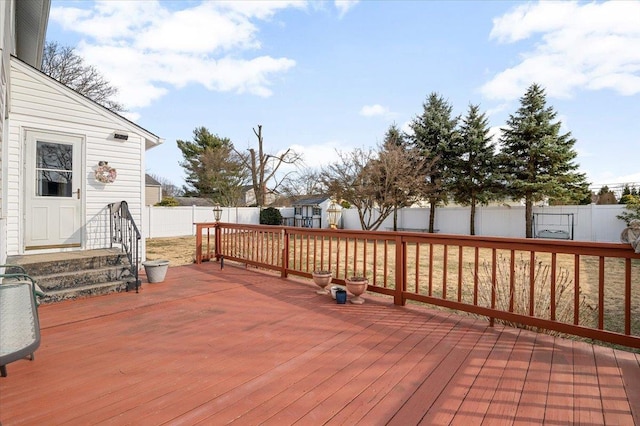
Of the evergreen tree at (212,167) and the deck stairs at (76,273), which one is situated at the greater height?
the evergreen tree at (212,167)

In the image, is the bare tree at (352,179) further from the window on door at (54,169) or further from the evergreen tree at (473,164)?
the window on door at (54,169)

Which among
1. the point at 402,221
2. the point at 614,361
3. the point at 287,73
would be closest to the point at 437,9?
the point at 287,73

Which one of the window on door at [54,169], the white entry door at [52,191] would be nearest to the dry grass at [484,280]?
the white entry door at [52,191]

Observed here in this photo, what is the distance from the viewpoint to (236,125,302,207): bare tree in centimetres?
2106

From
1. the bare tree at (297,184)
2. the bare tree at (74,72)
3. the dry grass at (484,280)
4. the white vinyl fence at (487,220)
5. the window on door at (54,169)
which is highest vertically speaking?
the bare tree at (74,72)

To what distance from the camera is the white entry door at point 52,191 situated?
471cm

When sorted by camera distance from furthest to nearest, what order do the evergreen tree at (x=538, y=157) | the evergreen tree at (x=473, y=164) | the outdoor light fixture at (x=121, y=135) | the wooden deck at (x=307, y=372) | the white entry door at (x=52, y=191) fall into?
the evergreen tree at (x=473, y=164), the evergreen tree at (x=538, y=157), the outdoor light fixture at (x=121, y=135), the white entry door at (x=52, y=191), the wooden deck at (x=307, y=372)

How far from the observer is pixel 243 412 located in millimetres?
1713

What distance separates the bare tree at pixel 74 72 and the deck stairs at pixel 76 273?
1249 centimetres

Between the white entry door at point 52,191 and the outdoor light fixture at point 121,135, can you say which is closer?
the white entry door at point 52,191

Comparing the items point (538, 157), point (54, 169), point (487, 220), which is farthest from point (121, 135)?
point (538, 157)

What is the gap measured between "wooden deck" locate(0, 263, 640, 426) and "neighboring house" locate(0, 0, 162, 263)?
216 cm

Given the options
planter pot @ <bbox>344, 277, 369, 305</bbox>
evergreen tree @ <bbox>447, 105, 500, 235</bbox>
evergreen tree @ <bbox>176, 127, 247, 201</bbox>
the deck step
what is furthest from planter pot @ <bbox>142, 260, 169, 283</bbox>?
evergreen tree @ <bbox>176, 127, 247, 201</bbox>

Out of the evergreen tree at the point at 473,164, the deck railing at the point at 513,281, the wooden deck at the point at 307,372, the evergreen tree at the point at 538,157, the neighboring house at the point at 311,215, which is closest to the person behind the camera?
the wooden deck at the point at 307,372
